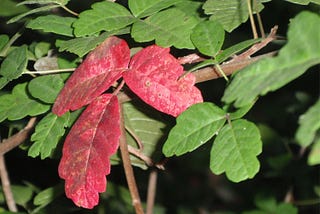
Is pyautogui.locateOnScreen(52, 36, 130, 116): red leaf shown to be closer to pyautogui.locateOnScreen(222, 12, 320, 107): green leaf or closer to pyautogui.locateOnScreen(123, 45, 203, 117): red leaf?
pyautogui.locateOnScreen(123, 45, 203, 117): red leaf

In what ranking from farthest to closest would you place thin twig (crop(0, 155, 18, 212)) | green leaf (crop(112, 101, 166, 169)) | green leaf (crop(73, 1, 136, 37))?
thin twig (crop(0, 155, 18, 212)), green leaf (crop(112, 101, 166, 169)), green leaf (crop(73, 1, 136, 37))

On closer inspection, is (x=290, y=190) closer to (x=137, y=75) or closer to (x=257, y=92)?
(x=137, y=75)

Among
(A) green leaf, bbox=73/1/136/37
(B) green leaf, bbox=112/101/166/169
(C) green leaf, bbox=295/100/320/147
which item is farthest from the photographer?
(B) green leaf, bbox=112/101/166/169

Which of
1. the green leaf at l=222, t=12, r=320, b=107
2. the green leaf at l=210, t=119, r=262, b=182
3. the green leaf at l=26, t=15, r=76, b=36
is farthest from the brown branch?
the green leaf at l=222, t=12, r=320, b=107

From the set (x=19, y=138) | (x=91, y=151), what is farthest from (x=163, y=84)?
(x=19, y=138)

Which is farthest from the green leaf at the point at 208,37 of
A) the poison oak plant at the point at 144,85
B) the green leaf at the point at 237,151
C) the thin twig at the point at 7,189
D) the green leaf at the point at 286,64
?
the thin twig at the point at 7,189

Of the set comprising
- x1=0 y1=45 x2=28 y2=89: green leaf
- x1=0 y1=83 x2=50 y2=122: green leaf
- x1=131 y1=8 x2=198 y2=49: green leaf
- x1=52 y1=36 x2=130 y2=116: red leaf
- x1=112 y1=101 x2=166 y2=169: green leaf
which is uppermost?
x1=131 y1=8 x2=198 y2=49: green leaf

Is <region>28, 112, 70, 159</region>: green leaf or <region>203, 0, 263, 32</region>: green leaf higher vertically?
<region>203, 0, 263, 32</region>: green leaf
